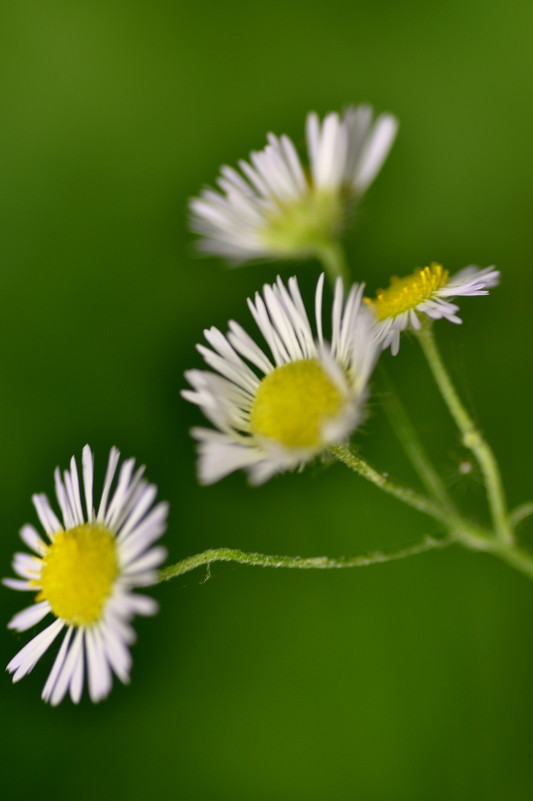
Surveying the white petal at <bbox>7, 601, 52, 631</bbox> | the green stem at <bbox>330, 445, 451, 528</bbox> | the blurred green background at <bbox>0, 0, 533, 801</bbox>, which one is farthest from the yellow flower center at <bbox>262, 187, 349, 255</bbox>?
the white petal at <bbox>7, 601, 52, 631</bbox>

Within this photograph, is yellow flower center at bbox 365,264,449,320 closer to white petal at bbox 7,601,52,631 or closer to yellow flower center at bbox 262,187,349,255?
yellow flower center at bbox 262,187,349,255

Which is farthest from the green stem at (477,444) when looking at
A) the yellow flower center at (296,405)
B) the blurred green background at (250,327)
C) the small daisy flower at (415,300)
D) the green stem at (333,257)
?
the green stem at (333,257)

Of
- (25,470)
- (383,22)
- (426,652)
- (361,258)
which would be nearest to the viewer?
(426,652)

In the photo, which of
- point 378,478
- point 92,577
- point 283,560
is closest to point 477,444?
point 378,478

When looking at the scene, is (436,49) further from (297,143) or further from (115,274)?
(115,274)

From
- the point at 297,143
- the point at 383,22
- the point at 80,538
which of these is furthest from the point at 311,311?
the point at 80,538

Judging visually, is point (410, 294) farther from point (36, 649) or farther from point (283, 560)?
point (36, 649)

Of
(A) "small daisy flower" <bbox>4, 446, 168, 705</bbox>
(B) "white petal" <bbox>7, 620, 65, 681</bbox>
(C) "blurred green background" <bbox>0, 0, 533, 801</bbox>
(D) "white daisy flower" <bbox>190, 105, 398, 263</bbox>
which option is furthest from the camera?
(C) "blurred green background" <bbox>0, 0, 533, 801</bbox>
